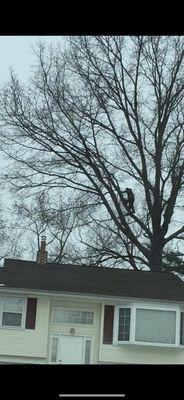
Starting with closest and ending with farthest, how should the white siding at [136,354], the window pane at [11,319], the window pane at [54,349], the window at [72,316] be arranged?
the window pane at [54,349], the window pane at [11,319], the white siding at [136,354], the window at [72,316]

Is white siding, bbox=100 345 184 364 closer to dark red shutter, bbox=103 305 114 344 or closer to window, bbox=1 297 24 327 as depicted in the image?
dark red shutter, bbox=103 305 114 344

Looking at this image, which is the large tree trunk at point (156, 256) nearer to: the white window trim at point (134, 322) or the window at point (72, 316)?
the white window trim at point (134, 322)

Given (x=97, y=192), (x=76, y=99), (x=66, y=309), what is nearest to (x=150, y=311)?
(x=66, y=309)

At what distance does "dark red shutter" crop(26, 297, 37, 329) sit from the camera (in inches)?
630

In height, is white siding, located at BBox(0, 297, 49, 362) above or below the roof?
below

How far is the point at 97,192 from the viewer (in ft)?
67.8

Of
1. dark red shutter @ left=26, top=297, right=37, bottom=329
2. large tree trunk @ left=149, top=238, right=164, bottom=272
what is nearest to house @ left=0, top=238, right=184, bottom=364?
dark red shutter @ left=26, top=297, right=37, bottom=329

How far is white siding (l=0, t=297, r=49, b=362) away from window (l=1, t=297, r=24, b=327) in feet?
0.63

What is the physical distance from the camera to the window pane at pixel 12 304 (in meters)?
16.0

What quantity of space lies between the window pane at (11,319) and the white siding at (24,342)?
16 cm

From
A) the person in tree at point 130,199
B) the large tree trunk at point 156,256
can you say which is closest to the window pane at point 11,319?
the large tree trunk at point 156,256

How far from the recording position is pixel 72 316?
16.3 metres
